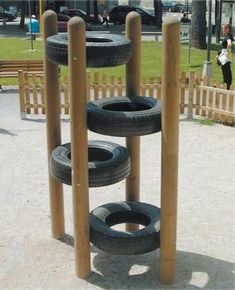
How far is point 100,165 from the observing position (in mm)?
5445

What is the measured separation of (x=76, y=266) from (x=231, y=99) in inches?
269

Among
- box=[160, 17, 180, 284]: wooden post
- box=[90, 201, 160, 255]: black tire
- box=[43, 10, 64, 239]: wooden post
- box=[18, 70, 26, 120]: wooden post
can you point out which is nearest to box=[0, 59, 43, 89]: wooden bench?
box=[18, 70, 26, 120]: wooden post

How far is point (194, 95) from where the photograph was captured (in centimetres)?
1223

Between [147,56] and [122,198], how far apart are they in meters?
15.9

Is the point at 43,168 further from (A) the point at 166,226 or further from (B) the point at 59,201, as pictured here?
(A) the point at 166,226

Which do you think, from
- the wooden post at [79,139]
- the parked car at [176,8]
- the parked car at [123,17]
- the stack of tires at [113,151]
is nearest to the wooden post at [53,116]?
the stack of tires at [113,151]

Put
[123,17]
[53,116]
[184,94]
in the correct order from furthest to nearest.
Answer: [123,17] → [184,94] → [53,116]

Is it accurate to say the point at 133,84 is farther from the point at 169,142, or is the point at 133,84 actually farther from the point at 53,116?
the point at 169,142

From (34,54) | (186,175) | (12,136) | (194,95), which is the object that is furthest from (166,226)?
(34,54)

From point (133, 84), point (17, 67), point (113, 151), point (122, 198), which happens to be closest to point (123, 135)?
point (113, 151)

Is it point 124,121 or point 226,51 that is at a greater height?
point 124,121

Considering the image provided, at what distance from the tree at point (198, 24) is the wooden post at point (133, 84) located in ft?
60.7

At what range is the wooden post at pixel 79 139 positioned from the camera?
492 centimetres

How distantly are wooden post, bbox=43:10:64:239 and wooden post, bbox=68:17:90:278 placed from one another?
3.12 feet
